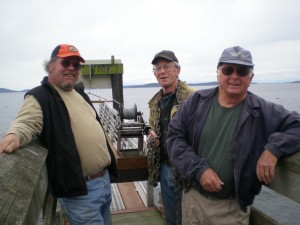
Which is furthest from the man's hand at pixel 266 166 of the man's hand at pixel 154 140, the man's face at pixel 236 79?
the man's hand at pixel 154 140

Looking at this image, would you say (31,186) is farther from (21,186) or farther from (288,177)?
(288,177)

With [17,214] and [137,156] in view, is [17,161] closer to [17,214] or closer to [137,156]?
[17,214]

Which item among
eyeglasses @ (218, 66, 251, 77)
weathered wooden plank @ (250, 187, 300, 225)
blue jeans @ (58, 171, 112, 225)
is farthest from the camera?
weathered wooden plank @ (250, 187, 300, 225)

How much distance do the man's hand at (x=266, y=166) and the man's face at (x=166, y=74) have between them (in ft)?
5.07

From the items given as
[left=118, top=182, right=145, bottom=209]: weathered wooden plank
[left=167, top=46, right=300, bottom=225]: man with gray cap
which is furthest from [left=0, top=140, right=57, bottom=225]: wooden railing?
[left=118, top=182, right=145, bottom=209]: weathered wooden plank

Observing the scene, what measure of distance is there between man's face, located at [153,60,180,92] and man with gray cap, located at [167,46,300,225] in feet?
2.72

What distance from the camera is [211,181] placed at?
84.2 inches

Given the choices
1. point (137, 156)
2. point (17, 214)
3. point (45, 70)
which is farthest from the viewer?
point (137, 156)

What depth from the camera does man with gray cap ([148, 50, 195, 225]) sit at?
3.23 metres

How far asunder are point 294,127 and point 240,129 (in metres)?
0.34

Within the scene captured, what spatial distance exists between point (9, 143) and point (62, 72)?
1017 millimetres

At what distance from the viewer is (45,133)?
2277 millimetres

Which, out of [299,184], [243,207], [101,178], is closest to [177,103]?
[101,178]

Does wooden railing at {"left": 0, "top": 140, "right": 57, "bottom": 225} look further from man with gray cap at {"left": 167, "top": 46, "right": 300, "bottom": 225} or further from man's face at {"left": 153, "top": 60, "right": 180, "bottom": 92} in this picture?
man's face at {"left": 153, "top": 60, "right": 180, "bottom": 92}
